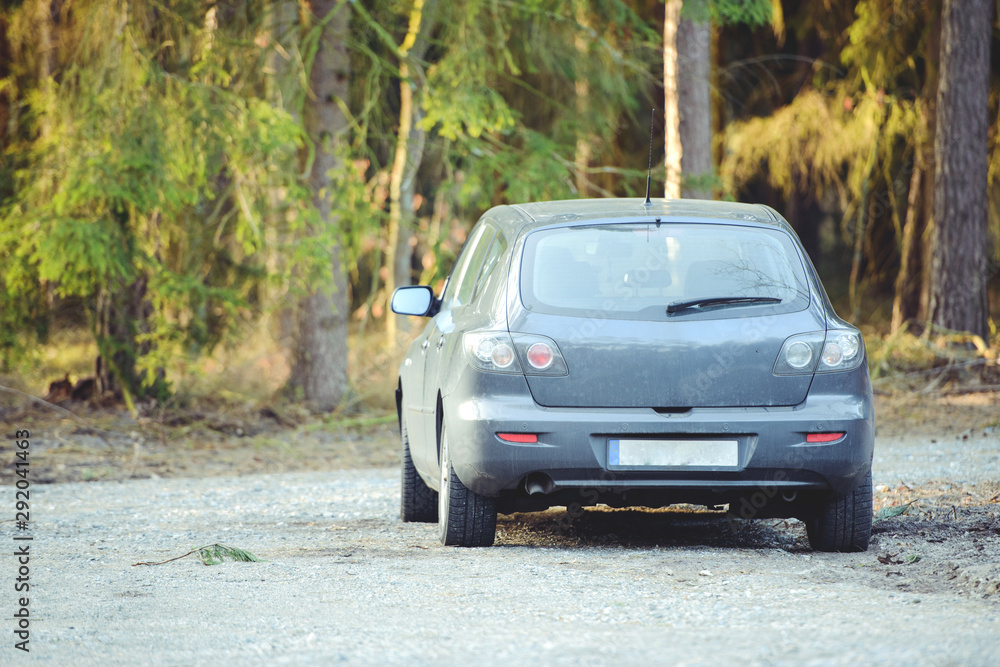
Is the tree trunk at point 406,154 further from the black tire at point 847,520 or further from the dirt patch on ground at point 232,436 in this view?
the black tire at point 847,520

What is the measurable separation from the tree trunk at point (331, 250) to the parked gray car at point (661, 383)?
8.76 m

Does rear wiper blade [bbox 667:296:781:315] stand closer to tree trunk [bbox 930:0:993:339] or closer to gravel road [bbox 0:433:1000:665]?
gravel road [bbox 0:433:1000:665]

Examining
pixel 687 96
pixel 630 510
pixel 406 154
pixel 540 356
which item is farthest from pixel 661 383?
pixel 406 154

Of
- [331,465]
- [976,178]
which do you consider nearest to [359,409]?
[331,465]

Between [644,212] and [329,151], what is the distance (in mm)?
8422

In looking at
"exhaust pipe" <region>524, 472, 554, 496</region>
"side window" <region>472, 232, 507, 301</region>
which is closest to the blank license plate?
"exhaust pipe" <region>524, 472, 554, 496</region>

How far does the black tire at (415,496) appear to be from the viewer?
7324 millimetres

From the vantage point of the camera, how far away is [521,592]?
4961mm

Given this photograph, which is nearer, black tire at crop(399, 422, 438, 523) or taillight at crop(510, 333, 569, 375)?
taillight at crop(510, 333, 569, 375)

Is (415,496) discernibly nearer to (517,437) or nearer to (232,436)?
(517,437)

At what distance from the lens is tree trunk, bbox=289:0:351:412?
47.4ft

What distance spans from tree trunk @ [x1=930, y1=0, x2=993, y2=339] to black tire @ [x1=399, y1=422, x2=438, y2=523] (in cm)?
1063

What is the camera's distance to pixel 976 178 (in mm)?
16000

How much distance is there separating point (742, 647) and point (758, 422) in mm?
1642
